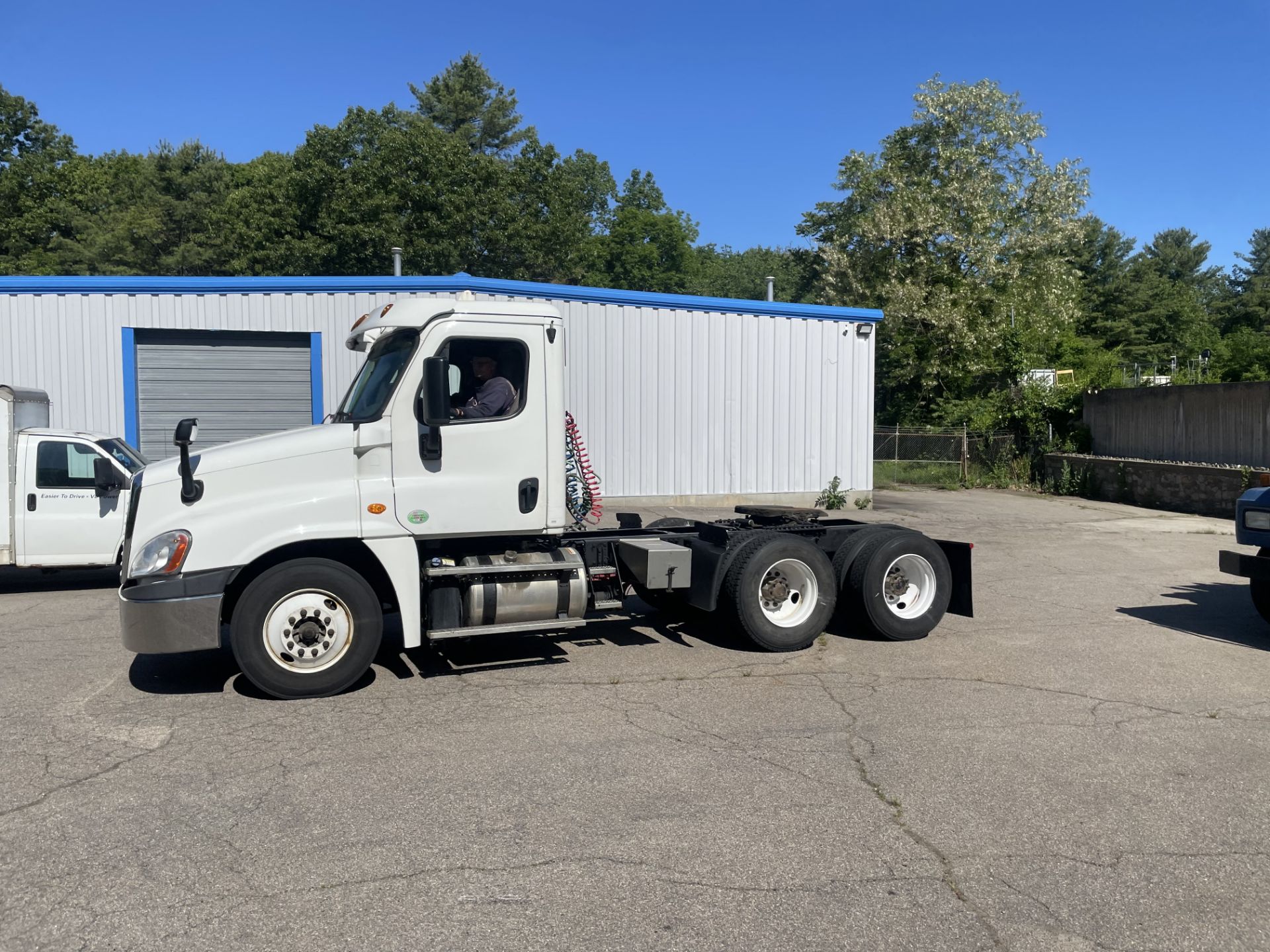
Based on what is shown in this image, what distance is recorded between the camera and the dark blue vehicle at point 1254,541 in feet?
28.2

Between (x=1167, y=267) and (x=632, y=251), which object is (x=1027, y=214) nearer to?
(x=632, y=251)

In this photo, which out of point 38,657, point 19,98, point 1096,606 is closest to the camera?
point 38,657

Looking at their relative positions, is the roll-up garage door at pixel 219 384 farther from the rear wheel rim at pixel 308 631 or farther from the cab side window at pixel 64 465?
the rear wheel rim at pixel 308 631

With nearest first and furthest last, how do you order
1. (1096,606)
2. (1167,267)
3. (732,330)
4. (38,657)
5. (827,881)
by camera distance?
(827,881), (38,657), (1096,606), (732,330), (1167,267)

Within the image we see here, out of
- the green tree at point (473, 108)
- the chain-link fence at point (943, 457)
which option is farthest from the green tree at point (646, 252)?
the chain-link fence at point (943, 457)

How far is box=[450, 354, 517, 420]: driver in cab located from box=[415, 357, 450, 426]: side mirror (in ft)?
1.05

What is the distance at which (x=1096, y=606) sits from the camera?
1047 cm

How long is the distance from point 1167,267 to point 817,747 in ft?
295

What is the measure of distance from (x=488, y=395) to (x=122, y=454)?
6200 millimetres

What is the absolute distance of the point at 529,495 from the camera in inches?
293

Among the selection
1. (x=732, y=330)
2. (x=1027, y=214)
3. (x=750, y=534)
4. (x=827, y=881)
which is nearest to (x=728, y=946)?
Answer: (x=827, y=881)

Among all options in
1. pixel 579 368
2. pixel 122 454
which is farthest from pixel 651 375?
pixel 122 454

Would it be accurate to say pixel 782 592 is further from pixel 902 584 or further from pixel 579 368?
pixel 579 368

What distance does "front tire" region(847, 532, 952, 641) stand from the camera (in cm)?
846
